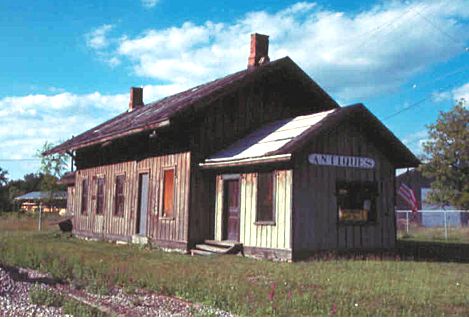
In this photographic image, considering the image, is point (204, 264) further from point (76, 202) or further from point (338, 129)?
point (76, 202)

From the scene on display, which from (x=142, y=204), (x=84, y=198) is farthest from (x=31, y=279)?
(x=84, y=198)

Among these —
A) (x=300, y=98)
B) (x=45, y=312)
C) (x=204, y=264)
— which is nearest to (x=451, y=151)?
(x=300, y=98)

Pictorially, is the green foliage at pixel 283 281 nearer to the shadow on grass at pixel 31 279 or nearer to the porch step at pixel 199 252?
the shadow on grass at pixel 31 279

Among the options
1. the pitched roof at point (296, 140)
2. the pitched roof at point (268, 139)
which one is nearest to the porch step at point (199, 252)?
the pitched roof at point (296, 140)

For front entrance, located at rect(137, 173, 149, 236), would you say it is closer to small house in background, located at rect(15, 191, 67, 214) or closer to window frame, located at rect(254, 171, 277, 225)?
window frame, located at rect(254, 171, 277, 225)

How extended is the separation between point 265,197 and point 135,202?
5.98 metres

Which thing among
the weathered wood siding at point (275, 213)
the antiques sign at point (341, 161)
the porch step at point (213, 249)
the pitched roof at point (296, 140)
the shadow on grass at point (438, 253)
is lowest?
the shadow on grass at point (438, 253)

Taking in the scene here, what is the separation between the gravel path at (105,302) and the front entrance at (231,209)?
7.08 m

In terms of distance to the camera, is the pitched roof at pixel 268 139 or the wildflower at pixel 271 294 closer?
the wildflower at pixel 271 294

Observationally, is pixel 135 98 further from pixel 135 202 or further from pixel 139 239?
pixel 139 239

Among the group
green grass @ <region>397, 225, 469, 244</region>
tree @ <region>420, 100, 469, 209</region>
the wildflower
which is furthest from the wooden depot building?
tree @ <region>420, 100, 469, 209</region>

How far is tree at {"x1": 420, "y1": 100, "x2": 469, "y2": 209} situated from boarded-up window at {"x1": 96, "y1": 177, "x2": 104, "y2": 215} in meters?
29.6

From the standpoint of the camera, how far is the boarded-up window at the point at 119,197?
65.0 ft

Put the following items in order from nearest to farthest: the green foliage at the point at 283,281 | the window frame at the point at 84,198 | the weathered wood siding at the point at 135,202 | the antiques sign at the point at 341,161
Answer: the green foliage at the point at 283,281 < the antiques sign at the point at 341,161 < the weathered wood siding at the point at 135,202 < the window frame at the point at 84,198
